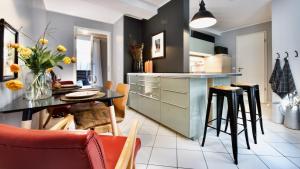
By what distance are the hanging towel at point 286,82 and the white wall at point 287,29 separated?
0.17 ft

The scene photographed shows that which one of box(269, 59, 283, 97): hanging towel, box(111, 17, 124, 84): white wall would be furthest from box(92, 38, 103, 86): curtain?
box(269, 59, 283, 97): hanging towel

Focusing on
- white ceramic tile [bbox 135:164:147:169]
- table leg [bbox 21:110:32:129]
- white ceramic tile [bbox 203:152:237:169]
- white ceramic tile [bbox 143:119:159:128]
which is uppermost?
table leg [bbox 21:110:32:129]

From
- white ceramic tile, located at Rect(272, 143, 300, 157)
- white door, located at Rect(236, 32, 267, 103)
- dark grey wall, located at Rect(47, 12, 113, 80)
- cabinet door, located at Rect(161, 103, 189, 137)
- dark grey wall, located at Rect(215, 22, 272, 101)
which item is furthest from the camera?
white door, located at Rect(236, 32, 267, 103)

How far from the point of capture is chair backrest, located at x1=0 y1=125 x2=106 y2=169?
15.1 inches

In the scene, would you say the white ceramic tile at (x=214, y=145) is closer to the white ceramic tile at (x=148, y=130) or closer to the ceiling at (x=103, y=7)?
the white ceramic tile at (x=148, y=130)

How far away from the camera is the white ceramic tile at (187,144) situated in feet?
6.15

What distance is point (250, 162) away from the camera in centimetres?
155

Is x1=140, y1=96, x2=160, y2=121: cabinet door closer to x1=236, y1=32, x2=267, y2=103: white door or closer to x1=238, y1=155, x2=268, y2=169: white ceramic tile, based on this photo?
x1=238, y1=155, x2=268, y2=169: white ceramic tile

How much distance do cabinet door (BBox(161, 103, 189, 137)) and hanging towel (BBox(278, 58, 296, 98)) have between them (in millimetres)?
1958

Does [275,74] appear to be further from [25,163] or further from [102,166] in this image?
[25,163]

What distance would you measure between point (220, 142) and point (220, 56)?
342 cm

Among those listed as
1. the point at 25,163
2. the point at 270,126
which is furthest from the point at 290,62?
the point at 25,163

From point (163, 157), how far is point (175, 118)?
711 mm

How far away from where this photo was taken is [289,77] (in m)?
2.54
